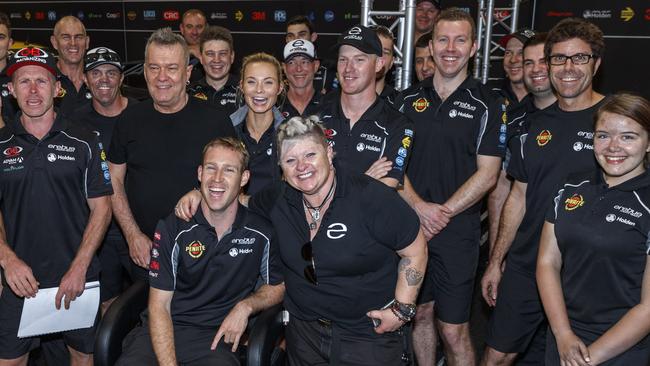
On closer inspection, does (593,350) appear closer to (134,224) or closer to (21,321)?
(134,224)

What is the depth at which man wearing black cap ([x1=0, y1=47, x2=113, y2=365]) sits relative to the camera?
2.83 metres

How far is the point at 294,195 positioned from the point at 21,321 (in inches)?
55.4

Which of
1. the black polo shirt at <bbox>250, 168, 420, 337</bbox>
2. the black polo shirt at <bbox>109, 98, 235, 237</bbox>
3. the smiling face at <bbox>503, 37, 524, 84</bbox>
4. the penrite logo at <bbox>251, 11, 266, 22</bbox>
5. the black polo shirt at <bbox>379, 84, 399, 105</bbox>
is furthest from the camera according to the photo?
the penrite logo at <bbox>251, 11, 266, 22</bbox>

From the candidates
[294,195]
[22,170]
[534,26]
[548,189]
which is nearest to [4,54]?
[22,170]

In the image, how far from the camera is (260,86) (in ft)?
10.6

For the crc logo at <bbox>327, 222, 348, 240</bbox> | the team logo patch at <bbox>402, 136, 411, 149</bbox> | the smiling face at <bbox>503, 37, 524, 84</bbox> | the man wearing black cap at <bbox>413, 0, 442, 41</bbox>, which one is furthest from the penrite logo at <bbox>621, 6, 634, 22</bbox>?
the crc logo at <bbox>327, 222, 348, 240</bbox>

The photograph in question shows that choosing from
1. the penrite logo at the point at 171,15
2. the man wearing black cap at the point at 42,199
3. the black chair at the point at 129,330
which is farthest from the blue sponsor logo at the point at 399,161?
the penrite logo at the point at 171,15

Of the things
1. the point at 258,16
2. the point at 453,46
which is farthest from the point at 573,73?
the point at 258,16

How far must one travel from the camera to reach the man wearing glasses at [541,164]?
2.79 metres

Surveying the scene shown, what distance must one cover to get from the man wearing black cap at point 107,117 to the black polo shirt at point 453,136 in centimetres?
174

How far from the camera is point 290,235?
248cm

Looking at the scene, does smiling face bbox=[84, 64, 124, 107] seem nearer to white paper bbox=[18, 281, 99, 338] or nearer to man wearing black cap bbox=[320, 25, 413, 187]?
white paper bbox=[18, 281, 99, 338]

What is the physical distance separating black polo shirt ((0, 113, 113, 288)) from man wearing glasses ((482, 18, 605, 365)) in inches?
79.2

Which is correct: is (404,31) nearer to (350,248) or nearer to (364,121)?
(364,121)
